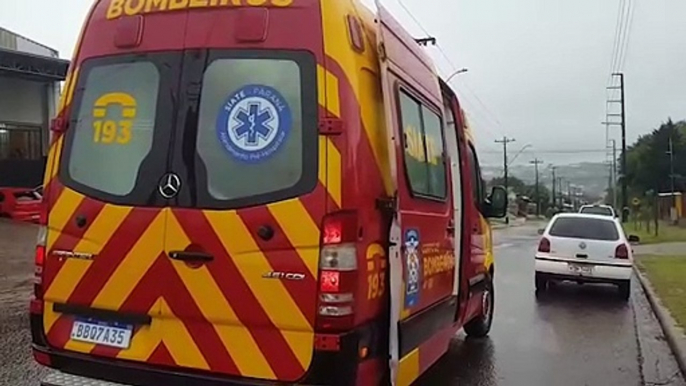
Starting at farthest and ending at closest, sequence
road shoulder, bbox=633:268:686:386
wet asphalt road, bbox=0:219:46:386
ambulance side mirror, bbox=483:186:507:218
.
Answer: ambulance side mirror, bbox=483:186:507:218 → road shoulder, bbox=633:268:686:386 → wet asphalt road, bbox=0:219:46:386

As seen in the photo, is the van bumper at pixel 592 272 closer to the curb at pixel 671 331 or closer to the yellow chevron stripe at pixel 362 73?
the curb at pixel 671 331

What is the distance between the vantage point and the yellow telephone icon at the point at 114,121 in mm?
4262

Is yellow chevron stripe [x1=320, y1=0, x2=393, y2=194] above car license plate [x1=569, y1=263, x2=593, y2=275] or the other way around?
above

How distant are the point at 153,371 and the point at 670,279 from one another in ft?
45.5

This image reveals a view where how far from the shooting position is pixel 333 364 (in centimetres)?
380

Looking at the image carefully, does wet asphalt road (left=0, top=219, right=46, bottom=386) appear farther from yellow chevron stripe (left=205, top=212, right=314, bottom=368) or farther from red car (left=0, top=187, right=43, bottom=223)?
yellow chevron stripe (left=205, top=212, right=314, bottom=368)

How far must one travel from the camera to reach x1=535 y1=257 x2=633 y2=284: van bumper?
13266mm

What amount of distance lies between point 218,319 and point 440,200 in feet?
7.34

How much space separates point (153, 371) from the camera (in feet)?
13.3

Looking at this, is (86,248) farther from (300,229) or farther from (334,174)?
(334,174)

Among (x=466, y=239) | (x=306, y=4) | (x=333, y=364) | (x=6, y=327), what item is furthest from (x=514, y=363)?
(x=6, y=327)

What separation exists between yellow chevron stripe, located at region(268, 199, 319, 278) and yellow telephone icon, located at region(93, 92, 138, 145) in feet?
3.38

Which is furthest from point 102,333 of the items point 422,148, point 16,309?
point 16,309

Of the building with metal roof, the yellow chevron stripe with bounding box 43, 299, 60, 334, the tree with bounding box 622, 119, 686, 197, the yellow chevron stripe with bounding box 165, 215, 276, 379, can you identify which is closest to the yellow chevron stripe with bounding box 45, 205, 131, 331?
the yellow chevron stripe with bounding box 43, 299, 60, 334
